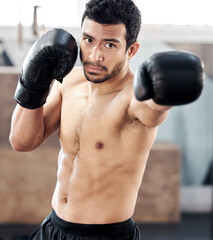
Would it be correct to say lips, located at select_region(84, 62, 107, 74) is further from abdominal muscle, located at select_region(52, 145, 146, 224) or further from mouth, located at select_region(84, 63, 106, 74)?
abdominal muscle, located at select_region(52, 145, 146, 224)

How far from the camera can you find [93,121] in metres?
1.21

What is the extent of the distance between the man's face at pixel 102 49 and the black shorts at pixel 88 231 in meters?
0.47

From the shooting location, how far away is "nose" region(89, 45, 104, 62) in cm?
111

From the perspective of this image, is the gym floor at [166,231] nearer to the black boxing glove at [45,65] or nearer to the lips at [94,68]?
the black boxing glove at [45,65]

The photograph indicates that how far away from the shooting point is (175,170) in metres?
2.90

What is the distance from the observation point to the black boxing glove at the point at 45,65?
1.14 metres

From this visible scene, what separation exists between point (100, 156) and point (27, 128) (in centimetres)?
26

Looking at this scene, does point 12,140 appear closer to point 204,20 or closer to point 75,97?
point 75,97

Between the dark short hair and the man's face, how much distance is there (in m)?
0.01

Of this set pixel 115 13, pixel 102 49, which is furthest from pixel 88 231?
pixel 115 13

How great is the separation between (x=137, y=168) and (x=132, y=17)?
47 cm

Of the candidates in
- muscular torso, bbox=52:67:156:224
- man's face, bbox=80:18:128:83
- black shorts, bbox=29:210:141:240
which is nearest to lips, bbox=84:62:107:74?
man's face, bbox=80:18:128:83

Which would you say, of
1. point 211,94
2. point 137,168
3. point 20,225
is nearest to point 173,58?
point 137,168

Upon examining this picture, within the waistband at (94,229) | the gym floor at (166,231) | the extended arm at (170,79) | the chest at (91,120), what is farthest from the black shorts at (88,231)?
the gym floor at (166,231)
